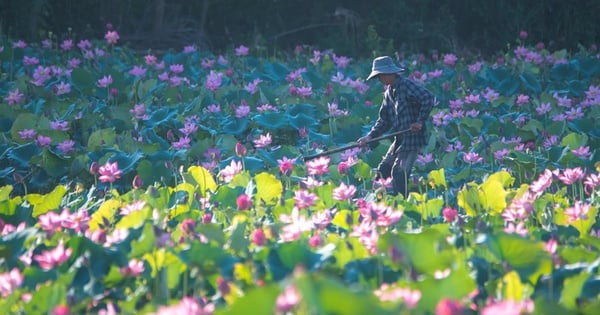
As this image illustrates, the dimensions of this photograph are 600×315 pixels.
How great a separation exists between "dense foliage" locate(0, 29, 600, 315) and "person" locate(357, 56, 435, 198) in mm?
145

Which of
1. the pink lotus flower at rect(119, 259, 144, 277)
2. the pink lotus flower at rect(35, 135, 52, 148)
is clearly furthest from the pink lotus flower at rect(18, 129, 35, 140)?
the pink lotus flower at rect(119, 259, 144, 277)

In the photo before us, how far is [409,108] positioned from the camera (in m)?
6.09

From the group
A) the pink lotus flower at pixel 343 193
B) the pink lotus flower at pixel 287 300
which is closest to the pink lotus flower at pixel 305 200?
the pink lotus flower at pixel 343 193

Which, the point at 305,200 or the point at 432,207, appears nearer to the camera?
the point at 305,200

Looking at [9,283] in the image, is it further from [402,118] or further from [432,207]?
[402,118]

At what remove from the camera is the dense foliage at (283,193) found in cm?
289

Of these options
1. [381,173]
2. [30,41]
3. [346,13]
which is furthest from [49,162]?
[346,13]

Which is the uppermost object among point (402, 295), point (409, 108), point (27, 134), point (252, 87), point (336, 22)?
point (402, 295)

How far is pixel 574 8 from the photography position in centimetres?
1529

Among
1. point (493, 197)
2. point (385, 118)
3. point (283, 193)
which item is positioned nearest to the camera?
point (493, 197)

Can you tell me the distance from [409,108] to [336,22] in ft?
31.8

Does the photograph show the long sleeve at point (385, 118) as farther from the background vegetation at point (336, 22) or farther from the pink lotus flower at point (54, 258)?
the background vegetation at point (336, 22)

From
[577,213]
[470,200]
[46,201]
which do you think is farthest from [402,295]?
[46,201]

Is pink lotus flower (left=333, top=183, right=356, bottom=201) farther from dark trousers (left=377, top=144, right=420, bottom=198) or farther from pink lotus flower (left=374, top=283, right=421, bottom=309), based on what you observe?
dark trousers (left=377, top=144, right=420, bottom=198)
